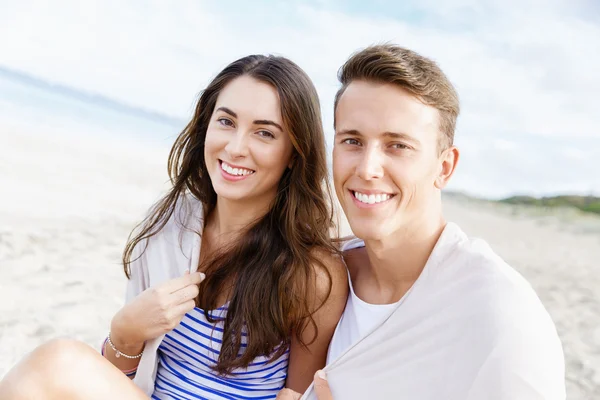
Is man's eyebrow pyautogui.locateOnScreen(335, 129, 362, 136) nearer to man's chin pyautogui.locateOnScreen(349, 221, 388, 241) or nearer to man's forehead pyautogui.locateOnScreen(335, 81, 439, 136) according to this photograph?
man's forehead pyautogui.locateOnScreen(335, 81, 439, 136)

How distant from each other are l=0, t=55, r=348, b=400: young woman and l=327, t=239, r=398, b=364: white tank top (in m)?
0.06

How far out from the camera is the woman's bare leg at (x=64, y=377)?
2229mm

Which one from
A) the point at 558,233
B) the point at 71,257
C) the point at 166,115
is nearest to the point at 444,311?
the point at 71,257

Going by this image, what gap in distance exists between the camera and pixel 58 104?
22.6 m

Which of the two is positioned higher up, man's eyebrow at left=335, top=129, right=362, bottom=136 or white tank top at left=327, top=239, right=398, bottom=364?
man's eyebrow at left=335, top=129, right=362, bottom=136

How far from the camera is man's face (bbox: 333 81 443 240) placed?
7.62 ft

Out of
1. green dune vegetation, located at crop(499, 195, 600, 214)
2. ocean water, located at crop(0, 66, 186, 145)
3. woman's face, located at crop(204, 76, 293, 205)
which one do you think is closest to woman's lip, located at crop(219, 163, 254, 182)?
woman's face, located at crop(204, 76, 293, 205)

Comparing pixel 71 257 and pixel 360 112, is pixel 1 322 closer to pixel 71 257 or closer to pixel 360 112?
pixel 71 257

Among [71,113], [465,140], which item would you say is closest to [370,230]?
[71,113]

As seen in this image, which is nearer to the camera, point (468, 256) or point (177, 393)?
point (468, 256)

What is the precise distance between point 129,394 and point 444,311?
4.09 feet

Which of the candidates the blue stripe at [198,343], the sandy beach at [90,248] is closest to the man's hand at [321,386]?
the blue stripe at [198,343]

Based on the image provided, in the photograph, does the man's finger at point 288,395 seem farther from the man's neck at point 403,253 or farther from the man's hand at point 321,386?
the man's neck at point 403,253

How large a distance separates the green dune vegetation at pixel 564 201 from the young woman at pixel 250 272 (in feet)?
58.2
